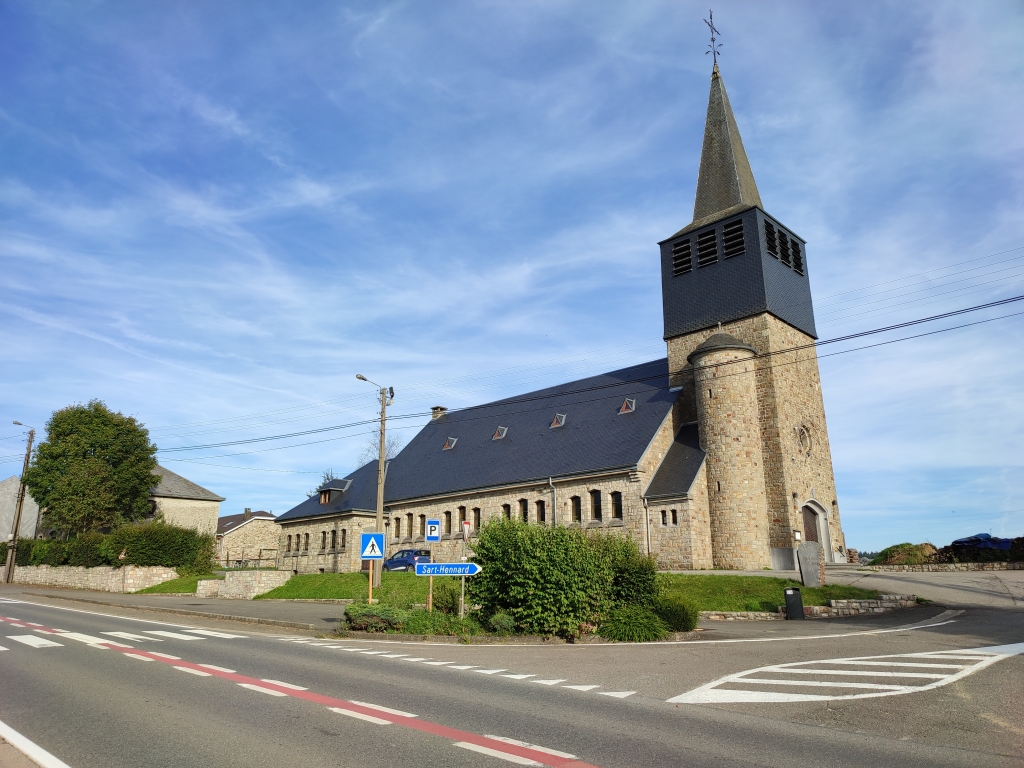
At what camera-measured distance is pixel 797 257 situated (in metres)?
37.6

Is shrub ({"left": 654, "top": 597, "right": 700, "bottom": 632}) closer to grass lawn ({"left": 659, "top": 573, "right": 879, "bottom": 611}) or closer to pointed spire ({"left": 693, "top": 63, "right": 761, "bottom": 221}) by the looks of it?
grass lawn ({"left": 659, "top": 573, "right": 879, "bottom": 611})

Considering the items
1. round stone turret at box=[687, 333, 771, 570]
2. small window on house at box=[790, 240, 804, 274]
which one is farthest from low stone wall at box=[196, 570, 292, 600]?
small window on house at box=[790, 240, 804, 274]

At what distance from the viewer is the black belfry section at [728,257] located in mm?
34625

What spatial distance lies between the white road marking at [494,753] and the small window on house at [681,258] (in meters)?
34.2

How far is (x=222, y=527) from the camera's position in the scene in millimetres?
71562

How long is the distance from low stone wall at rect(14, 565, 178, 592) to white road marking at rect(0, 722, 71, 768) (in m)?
31.9

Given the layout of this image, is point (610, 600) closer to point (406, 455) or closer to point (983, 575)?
point (983, 575)

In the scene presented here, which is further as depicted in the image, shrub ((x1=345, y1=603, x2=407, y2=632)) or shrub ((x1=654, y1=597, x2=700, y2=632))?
shrub ((x1=654, y1=597, x2=700, y2=632))

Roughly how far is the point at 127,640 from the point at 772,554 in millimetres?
25579

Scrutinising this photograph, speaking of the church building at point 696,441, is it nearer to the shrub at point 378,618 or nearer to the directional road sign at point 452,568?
the directional road sign at point 452,568

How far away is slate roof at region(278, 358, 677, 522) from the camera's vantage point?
35406 mm

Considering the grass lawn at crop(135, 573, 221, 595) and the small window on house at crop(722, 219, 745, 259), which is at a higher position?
the small window on house at crop(722, 219, 745, 259)

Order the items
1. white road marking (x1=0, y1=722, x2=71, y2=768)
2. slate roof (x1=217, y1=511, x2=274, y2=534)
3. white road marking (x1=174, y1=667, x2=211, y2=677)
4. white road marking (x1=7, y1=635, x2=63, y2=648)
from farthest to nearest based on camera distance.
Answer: slate roof (x1=217, y1=511, x2=274, y2=534) < white road marking (x1=7, y1=635, x2=63, y2=648) < white road marking (x1=174, y1=667, x2=211, y2=677) < white road marking (x1=0, y1=722, x2=71, y2=768)

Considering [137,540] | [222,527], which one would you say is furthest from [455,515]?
[222,527]
